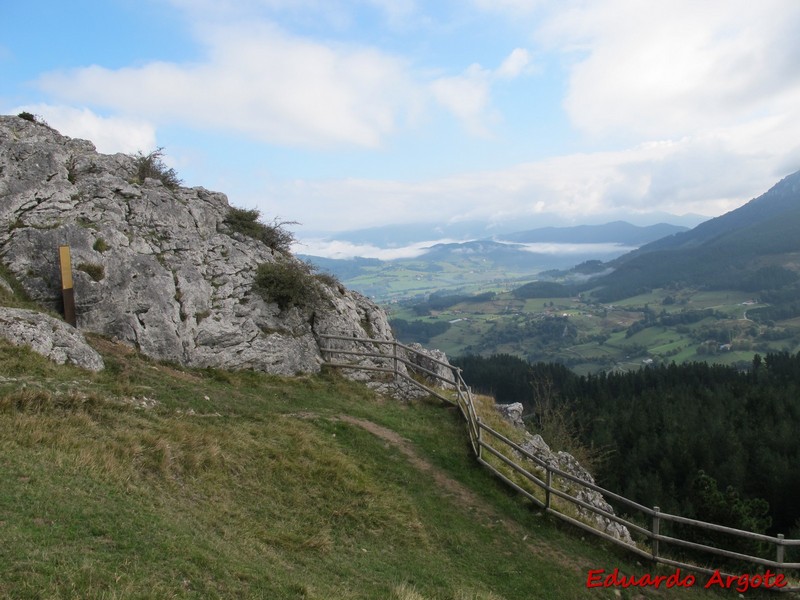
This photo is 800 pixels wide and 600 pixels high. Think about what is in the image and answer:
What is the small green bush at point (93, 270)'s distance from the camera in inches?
656

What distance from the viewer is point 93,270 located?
16781 mm

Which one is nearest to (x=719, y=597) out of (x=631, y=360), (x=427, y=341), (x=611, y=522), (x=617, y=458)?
(x=611, y=522)

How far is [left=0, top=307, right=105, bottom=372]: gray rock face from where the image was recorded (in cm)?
1298

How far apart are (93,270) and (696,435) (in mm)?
56549

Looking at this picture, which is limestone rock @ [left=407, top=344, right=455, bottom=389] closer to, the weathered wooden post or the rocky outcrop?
the rocky outcrop

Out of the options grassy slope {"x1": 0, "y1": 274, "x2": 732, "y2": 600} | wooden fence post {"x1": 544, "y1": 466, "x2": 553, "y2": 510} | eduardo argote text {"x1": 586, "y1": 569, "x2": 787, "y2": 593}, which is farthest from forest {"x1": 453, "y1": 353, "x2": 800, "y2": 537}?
grassy slope {"x1": 0, "y1": 274, "x2": 732, "y2": 600}

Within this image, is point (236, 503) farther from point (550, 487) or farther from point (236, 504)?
point (550, 487)

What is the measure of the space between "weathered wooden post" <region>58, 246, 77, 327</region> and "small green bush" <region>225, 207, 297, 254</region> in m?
7.64

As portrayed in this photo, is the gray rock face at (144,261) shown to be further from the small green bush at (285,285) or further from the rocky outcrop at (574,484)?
the rocky outcrop at (574,484)

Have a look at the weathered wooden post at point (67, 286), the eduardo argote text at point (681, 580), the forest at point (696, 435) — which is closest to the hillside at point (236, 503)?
the eduardo argote text at point (681, 580)

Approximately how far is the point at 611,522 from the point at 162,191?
2094 centimetres

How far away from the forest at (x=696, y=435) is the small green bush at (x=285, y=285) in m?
18.7

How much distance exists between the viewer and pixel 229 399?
1488 centimetres

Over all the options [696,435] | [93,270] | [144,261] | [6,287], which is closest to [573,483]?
[144,261]
